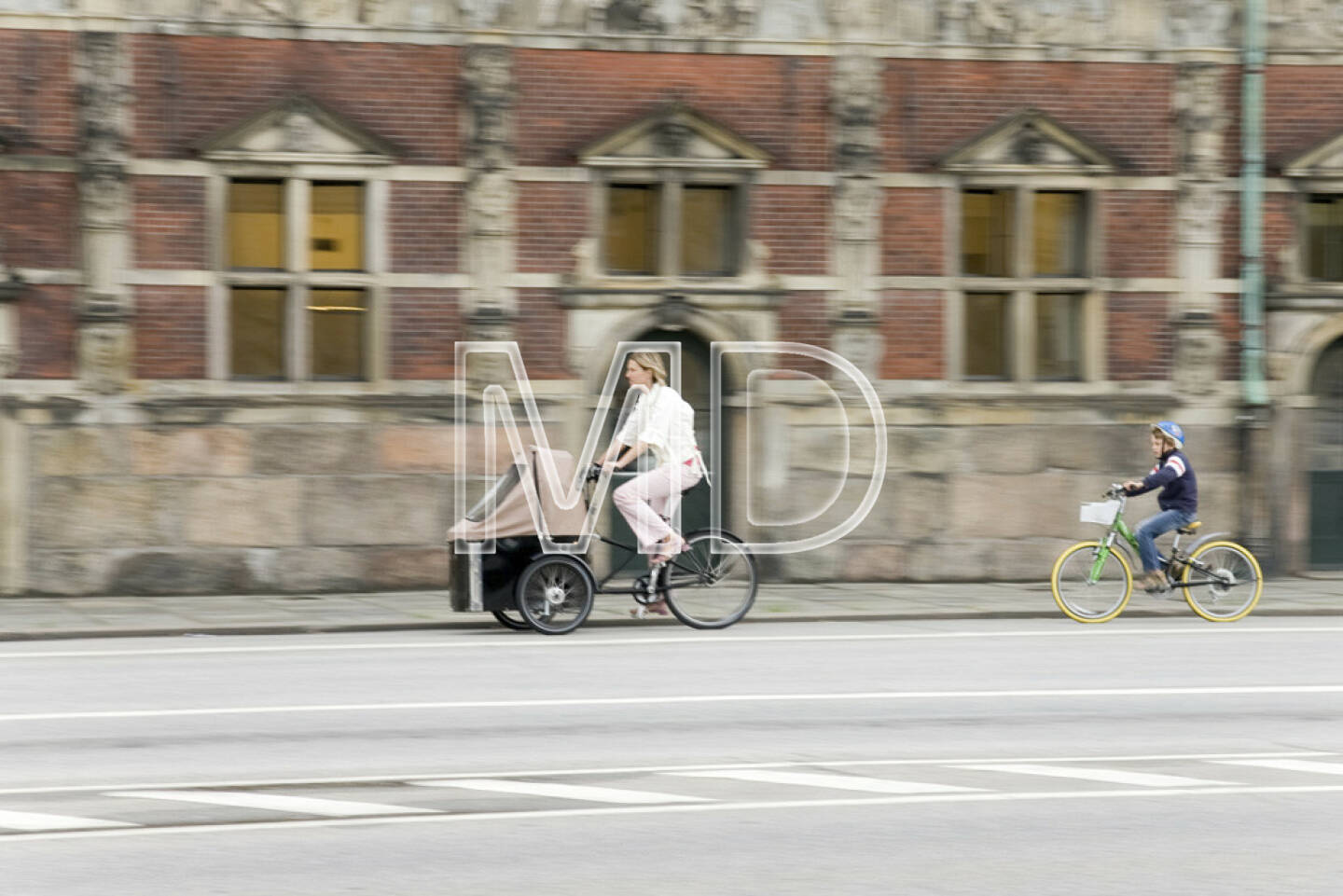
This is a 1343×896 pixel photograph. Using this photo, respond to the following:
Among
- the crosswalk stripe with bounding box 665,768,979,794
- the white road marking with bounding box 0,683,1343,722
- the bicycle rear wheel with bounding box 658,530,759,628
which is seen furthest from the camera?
the bicycle rear wheel with bounding box 658,530,759,628

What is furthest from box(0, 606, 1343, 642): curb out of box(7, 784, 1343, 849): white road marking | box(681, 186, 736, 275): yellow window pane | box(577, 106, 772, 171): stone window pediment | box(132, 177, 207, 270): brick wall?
box(7, 784, 1343, 849): white road marking

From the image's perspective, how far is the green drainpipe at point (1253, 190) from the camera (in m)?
18.6

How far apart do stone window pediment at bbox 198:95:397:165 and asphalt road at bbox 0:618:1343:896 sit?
5.39m

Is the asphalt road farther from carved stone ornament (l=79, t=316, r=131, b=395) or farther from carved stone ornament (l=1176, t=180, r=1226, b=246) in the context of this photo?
carved stone ornament (l=1176, t=180, r=1226, b=246)

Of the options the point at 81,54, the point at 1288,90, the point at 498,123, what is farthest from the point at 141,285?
the point at 1288,90

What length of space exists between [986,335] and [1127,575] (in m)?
3.91

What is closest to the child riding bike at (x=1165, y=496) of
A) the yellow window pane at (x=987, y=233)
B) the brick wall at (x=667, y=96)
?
the yellow window pane at (x=987, y=233)

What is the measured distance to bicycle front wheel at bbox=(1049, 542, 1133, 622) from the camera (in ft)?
50.6

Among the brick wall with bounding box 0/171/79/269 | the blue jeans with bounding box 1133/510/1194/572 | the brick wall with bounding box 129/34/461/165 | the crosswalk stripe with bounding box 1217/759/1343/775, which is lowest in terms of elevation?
the crosswalk stripe with bounding box 1217/759/1343/775

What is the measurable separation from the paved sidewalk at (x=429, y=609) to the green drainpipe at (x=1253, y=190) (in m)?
2.17

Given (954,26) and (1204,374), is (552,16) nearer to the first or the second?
(954,26)

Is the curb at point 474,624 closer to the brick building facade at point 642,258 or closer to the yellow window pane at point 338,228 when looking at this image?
the brick building facade at point 642,258

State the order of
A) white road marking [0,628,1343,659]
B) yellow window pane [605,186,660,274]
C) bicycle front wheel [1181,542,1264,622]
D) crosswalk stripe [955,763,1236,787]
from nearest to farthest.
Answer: crosswalk stripe [955,763,1236,787]
white road marking [0,628,1343,659]
bicycle front wheel [1181,542,1264,622]
yellow window pane [605,186,660,274]

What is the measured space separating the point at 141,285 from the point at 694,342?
16.0ft
